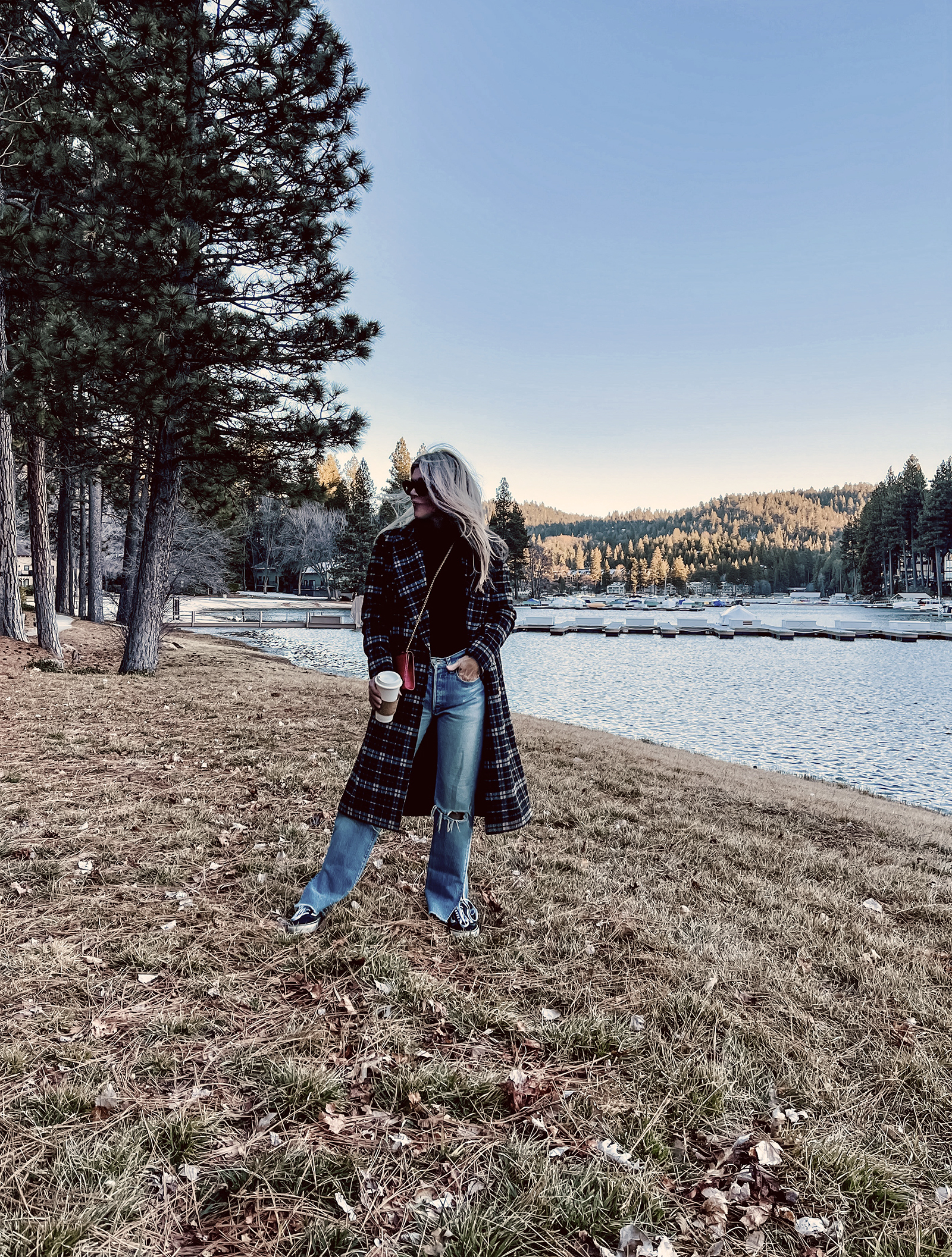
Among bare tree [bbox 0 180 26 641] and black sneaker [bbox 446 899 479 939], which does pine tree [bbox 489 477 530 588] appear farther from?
black sneaker [bbox 446 899 479 939]

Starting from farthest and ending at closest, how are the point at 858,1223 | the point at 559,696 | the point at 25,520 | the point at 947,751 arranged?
the point at 25,520 → the point at 559,696 → the point at 947,751 → the point at 858,1223

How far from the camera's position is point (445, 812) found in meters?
2.87

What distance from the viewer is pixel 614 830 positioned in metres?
4.84

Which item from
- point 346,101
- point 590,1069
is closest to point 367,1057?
Answer: point 590,1069

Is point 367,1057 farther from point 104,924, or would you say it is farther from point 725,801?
point 725,801

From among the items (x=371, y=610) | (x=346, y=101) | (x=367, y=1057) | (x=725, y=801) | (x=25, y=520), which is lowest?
(x=725, y=801)

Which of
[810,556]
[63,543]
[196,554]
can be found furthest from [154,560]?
[810,556]

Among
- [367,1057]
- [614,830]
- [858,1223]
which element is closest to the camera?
[858,1223]

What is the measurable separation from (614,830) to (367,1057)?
301cm

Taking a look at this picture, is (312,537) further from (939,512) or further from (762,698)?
(939,512)

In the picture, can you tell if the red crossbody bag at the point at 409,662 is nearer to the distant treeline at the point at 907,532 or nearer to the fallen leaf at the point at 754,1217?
the fallen leaf at the point at 754,1217

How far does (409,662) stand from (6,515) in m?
10.1

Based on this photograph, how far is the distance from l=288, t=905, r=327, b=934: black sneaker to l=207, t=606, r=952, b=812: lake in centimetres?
911

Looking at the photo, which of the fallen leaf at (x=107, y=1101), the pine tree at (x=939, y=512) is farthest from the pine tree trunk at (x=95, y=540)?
the pine tree at (x=939, y=512)
